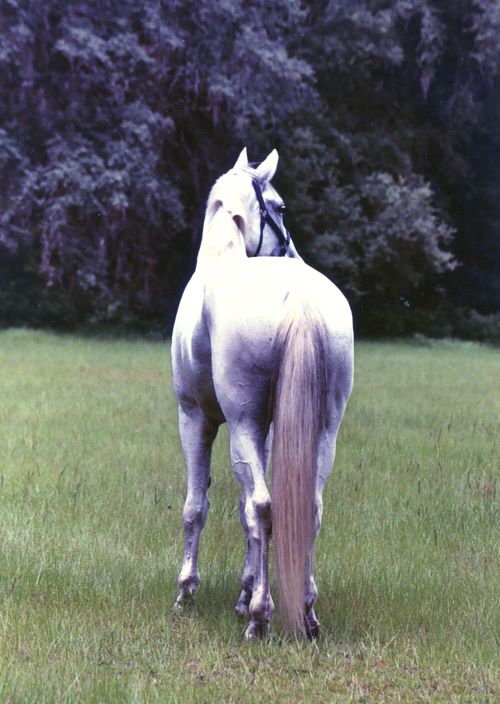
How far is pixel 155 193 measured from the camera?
22516 millimetres

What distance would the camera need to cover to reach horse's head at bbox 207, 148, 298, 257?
17.5ft

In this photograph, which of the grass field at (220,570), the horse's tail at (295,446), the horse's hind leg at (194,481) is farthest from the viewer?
the horse's hind leg at (194,481)

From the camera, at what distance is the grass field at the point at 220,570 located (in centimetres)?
418

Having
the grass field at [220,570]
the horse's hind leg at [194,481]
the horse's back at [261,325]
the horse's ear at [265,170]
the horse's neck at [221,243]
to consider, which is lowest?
the grass field at [220,570]

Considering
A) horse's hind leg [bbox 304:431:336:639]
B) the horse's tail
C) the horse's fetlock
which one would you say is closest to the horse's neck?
the horse's tail

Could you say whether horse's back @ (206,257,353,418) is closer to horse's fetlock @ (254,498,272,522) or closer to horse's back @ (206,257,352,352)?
horse's back @ (206,257,352,352)

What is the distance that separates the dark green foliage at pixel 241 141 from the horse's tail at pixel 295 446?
1744 centimetres

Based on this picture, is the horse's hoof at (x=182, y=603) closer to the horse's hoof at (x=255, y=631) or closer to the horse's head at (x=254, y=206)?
the horse's hoof at (x=255, y=631)

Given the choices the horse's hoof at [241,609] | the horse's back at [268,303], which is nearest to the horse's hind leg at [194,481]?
the horse's hoof at [241,609]

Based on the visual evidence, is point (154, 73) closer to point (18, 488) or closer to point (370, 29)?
point (370, 29)

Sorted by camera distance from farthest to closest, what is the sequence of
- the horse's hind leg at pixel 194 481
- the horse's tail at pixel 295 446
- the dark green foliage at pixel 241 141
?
the dark green foliage at pixel 241 141
the horse's hind leg at pixel 194 481
the horse's tail at pixel 295 446

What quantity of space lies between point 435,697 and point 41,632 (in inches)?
62.8

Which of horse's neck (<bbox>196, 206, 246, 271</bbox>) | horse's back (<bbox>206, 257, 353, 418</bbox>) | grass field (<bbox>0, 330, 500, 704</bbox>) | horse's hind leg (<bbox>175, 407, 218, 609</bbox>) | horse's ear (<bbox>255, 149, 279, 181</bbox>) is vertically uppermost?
horse's ear (<bbox>255, 149, 279, 181</bbox>)

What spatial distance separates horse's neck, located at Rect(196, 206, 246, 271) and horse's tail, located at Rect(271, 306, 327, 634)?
646 mm
